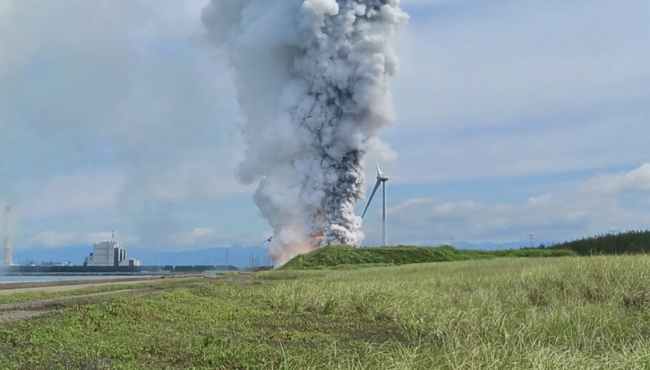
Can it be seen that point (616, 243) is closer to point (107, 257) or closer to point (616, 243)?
point (616, 243)

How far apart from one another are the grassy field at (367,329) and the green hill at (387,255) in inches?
1045

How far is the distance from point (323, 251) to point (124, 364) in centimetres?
3648

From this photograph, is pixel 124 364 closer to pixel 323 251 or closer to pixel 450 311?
pixel 450 311

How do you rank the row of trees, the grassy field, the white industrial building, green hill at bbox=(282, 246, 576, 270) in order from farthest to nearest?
1. the white industrial building
2. green hill at bbox=(282, 246, 576, 270)
3. the row of trees
4. the grassy field

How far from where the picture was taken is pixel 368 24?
5319 cm

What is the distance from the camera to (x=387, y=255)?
1681 inches

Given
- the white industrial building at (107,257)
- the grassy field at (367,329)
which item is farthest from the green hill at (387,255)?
the white industrial building at (107,257)

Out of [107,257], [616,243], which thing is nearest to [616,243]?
[616,243]

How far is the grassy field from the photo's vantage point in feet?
19.7

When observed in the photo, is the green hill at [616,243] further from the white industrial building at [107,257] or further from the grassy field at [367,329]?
the white industrial building at [107,257]

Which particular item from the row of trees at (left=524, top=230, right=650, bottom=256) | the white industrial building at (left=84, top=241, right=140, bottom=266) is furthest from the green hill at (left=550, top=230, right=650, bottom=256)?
the white industrial building at (left=84, top=241, right=140, bottom=266)

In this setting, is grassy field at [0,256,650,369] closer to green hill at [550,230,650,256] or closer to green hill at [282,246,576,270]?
green hill at [550,230,650,256]

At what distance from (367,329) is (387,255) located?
3424 cm

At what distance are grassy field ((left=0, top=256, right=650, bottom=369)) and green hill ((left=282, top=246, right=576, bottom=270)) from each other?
87.1 feet
